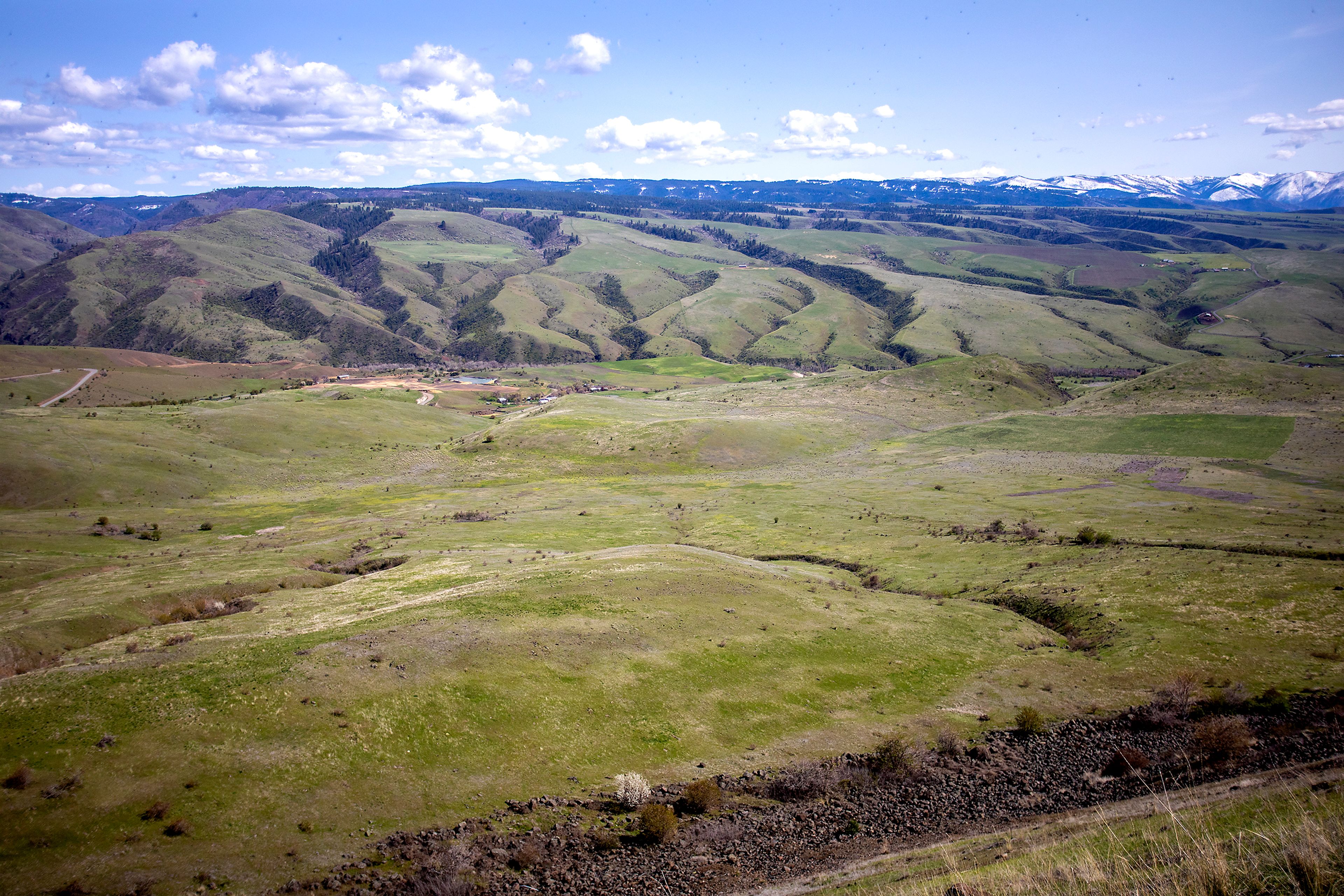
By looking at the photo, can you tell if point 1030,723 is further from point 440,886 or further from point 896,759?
point 440,886

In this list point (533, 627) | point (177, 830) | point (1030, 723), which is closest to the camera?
point (177, 830)

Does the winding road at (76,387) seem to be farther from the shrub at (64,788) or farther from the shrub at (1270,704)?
the shrub at (1270,704)

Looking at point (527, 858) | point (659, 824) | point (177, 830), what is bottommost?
point (527, 858)

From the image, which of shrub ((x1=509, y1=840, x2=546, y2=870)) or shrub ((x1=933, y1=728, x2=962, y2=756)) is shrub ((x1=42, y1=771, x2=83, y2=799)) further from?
shrub ((x1=933, y1=728, x2=962, y2=756))

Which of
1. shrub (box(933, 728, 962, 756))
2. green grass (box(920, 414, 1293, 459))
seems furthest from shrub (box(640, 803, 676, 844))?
green grass (box(920, 414, 1293, 459))

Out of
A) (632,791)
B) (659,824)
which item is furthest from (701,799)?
(632,791)

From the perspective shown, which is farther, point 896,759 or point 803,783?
point 896,759
